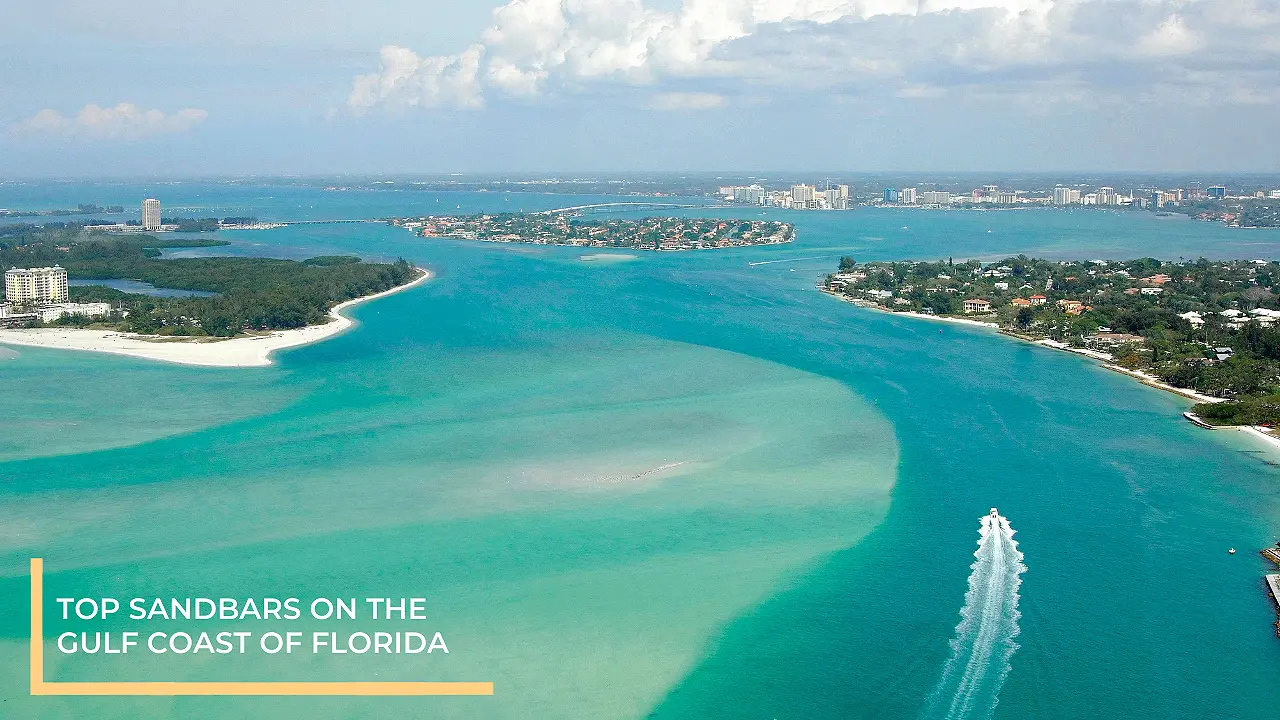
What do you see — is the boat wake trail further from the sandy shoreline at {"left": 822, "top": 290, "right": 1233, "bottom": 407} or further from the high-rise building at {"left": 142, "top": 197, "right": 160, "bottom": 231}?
the high-rise building at {"left": 142, "top": 197, "right": 160, "bottom": 231}

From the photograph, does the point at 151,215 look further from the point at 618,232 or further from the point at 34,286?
the point at 34,286

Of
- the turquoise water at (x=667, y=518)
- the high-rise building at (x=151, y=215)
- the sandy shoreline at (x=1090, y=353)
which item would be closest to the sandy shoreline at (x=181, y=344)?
the turquoise water at (x=667, y=518)

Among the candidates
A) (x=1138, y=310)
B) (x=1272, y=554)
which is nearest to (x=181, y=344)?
(x=1272, y=554)

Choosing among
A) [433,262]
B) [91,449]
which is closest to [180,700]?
[91,449]

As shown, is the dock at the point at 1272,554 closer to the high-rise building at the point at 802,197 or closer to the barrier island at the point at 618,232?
the barrier island at the point at 618,232

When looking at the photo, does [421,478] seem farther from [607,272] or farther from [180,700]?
[607,272]

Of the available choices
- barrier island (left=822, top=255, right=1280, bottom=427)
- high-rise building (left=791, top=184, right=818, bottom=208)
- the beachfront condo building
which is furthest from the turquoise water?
high-rise building (left=791, top=184, right=818, bottom=208)
